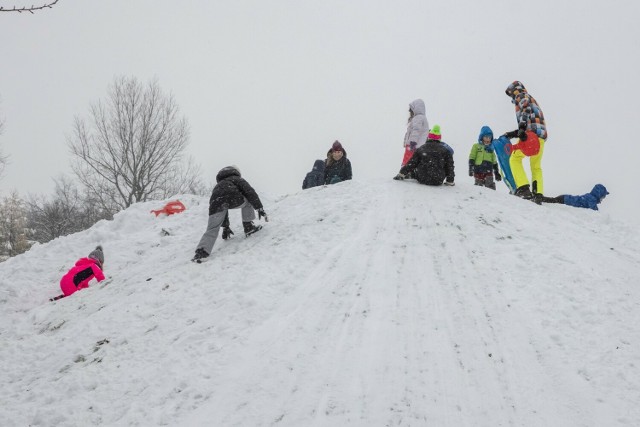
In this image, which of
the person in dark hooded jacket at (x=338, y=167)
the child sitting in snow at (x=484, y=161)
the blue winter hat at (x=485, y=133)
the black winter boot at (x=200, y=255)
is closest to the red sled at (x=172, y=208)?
the person in dark hooded jacket at (x=338, y=167)

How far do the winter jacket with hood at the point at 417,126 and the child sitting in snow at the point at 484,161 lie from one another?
138 cm

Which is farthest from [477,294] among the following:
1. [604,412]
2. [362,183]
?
[362,183]

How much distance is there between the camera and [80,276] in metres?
6.45

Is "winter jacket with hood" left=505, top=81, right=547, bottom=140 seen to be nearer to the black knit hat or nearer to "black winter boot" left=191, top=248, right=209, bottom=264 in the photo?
"black winter boot" left=191, top=248, right=209, bottom=264

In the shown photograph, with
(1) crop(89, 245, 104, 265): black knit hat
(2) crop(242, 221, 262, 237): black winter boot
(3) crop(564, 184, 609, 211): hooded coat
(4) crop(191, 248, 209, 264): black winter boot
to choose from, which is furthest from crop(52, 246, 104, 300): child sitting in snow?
(3) crop(564, 184, 609, 211): hooded coat

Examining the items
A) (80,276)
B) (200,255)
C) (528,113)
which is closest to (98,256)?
(80,276)

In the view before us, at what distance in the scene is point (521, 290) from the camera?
4070 mm

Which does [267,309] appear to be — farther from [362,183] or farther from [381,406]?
[362,183]

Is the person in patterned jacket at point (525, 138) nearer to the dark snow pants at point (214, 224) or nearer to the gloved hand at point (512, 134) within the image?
the gloved hand at point (512, 134)

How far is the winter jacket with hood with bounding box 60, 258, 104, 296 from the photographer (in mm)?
6348

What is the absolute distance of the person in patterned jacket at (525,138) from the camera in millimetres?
7434

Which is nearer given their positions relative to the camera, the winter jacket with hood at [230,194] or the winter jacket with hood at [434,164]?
the winter jacket with hood at [230,194]

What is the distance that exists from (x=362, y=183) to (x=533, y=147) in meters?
3.30

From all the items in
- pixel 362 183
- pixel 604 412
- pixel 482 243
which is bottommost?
pixel 604 412
